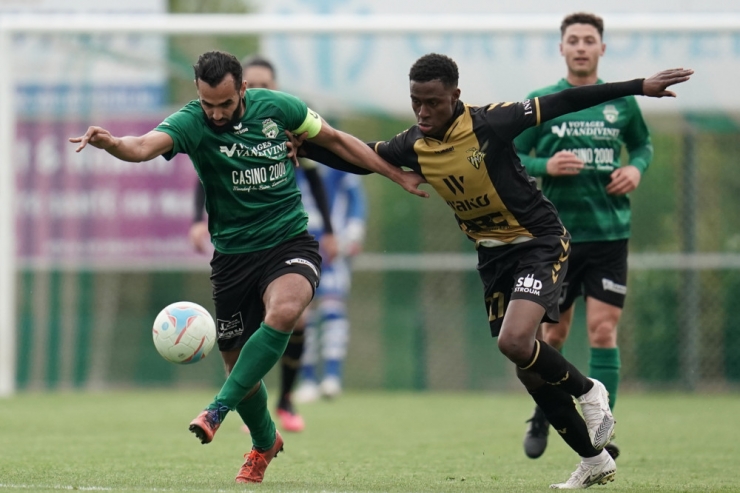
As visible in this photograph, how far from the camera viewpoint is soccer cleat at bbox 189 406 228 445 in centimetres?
497

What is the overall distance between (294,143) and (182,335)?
1.06 m

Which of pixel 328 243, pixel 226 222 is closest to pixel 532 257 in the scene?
pixel 226 222

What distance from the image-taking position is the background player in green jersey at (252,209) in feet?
17.8

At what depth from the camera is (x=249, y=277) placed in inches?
226

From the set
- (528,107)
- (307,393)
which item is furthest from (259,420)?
(307,393)

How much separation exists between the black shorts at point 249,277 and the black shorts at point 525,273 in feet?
2.74

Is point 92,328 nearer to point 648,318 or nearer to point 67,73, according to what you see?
point 67,73

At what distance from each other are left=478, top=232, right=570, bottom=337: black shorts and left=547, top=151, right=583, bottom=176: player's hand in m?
0.78

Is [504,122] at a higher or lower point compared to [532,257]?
higher

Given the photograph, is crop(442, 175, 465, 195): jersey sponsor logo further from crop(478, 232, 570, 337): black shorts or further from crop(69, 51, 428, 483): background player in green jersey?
crop(478, 232, 570, 337): black shorts

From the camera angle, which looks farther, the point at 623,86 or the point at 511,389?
the point at 511,389

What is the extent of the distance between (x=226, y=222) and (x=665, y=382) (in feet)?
25.7

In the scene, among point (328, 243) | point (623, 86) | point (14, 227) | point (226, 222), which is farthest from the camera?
point (14, 227)

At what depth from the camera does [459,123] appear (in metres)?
5.59
